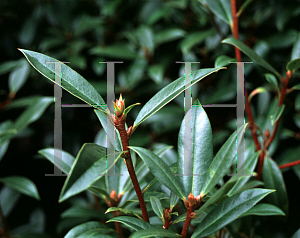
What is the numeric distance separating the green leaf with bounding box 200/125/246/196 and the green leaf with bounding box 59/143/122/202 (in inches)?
6.4

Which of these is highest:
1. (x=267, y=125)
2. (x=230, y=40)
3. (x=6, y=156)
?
(x=230, y=40)

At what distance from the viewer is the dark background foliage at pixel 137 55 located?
958 mm

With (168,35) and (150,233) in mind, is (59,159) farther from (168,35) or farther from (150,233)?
(168,35)

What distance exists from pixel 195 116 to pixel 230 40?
212mm

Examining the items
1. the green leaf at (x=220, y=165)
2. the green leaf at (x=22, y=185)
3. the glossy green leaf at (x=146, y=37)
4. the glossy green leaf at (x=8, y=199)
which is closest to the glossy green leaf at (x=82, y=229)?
the green leaf at (x=220, y=165)

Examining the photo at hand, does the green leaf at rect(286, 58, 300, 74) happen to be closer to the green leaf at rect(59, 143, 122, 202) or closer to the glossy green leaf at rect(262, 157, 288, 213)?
the glossy green leaf at rect(262, 157, 288, 213)

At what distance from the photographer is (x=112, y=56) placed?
3.36ft

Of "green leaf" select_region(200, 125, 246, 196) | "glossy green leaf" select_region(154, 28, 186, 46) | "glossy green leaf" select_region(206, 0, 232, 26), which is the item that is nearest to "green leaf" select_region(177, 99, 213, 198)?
"green leaf" select_region(200, 125, 246, 196)

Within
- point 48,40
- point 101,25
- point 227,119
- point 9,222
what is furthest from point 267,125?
point 9,222

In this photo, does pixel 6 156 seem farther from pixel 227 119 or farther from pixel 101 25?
pixel 227 119

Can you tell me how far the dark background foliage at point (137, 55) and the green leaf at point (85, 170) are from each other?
0.65 meters

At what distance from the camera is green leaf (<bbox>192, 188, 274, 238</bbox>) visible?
0.39 m

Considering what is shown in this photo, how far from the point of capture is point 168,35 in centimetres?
100

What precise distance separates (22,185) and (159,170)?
59 centimetres
